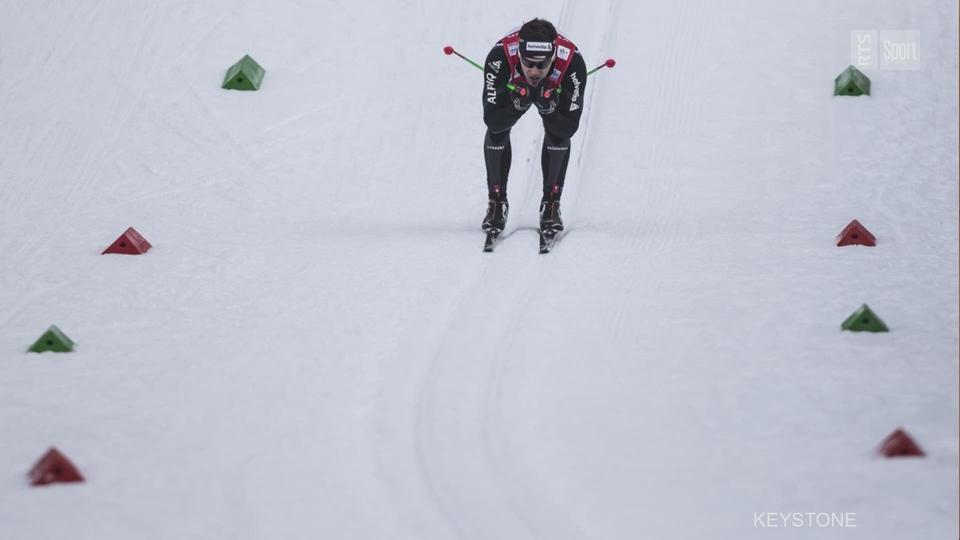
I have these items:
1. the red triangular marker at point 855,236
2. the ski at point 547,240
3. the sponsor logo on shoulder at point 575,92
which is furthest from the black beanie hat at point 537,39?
the red triangular marker at point 855,236

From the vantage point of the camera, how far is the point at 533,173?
30.0 feet

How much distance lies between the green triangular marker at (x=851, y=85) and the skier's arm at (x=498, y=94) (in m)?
3.44

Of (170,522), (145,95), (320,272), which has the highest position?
(145,95)

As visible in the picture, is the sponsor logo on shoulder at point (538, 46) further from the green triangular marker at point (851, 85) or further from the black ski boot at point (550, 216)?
the green triangular marker at point (851, 85)

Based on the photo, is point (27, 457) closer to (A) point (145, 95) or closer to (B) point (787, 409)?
(B) point (787, 409)

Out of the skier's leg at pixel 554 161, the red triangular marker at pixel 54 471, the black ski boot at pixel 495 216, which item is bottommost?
the red triangular marker at pixel 54 471

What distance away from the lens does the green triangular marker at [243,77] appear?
10.3 meters

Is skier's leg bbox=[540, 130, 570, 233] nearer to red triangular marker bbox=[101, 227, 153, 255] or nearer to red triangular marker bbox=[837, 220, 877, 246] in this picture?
red triangular marker bbox=[837, 220, 877, 246]

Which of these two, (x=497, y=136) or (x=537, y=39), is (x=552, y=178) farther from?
(x=537, y=39)

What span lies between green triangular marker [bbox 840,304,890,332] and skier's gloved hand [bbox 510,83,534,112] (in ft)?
7.31

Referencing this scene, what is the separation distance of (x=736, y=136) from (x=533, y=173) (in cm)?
154

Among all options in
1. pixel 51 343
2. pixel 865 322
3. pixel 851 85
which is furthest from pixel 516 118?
pixel 851 85

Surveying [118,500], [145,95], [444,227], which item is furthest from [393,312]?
[145,95]

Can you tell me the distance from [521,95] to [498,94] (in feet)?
0.60
